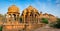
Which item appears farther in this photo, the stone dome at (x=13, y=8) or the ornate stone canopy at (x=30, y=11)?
the stone dome at (x=13, y=8)

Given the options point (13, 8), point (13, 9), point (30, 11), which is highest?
point (13, 8)

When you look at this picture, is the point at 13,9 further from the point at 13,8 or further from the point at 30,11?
the point at 30,11

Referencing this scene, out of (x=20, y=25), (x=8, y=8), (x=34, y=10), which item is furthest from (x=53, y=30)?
(x=8, y=8)

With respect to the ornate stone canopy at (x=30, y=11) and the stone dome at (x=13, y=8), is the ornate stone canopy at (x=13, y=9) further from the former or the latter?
the ornate stone canopy at (x=30, y=11)

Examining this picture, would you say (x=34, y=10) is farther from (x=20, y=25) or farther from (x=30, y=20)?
(x=20, y=25)

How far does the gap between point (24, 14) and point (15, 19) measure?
6.45 ft

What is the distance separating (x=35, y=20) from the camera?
64.5 ft

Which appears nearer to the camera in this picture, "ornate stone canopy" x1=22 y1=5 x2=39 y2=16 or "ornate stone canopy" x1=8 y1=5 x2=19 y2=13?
Result: "ornate stone canopy" x1=22 y1=5 x2=39 y2=16

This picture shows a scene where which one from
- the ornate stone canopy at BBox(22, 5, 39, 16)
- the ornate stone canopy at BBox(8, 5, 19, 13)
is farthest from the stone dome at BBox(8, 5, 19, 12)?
the ornate stone canopy at BBox(22, 5, 39, 16)

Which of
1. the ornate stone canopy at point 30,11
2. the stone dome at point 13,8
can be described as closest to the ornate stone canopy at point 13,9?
the stone dome at point 13,8

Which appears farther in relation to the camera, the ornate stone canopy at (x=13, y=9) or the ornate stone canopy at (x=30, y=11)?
the ornate stone canopy at (x=13, y=9)

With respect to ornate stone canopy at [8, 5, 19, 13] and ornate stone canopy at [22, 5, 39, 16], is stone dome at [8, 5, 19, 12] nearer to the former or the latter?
ornate stone canopy at [8, 5, 19, 13]

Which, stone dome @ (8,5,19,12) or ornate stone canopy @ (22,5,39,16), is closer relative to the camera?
ornate stone canopy @ (22,5,39,16)

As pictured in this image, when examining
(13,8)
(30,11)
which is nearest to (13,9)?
(13,8)
